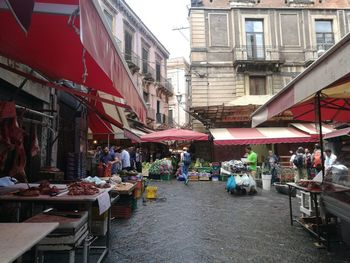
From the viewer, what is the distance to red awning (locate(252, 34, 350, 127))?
2.93m

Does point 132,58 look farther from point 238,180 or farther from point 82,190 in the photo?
point 82,190

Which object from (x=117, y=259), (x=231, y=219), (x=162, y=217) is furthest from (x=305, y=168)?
(x=117, y=259)

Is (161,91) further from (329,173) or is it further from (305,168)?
(329,173)

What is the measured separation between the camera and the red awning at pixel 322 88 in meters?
2.93

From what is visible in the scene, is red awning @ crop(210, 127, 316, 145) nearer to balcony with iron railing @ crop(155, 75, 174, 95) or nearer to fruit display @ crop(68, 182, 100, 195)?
fruit display @ crop(68, 182, 100, 195)

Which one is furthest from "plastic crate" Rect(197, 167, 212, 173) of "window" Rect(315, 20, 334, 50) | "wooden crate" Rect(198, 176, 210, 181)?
"window" Rect(315, 20, 334, 50)

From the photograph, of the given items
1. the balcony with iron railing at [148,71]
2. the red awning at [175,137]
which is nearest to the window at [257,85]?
the red awning at [175,137]

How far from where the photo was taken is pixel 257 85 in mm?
21359

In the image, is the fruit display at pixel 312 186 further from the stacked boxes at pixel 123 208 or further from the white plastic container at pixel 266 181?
the white plastic container at pixel 266 181

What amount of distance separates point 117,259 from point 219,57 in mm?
18630

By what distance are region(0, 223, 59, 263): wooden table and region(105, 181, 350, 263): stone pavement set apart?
2.45 m

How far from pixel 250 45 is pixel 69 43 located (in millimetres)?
20401

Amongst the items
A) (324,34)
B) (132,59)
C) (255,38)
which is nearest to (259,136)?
(255,38)

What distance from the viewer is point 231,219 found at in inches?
275
